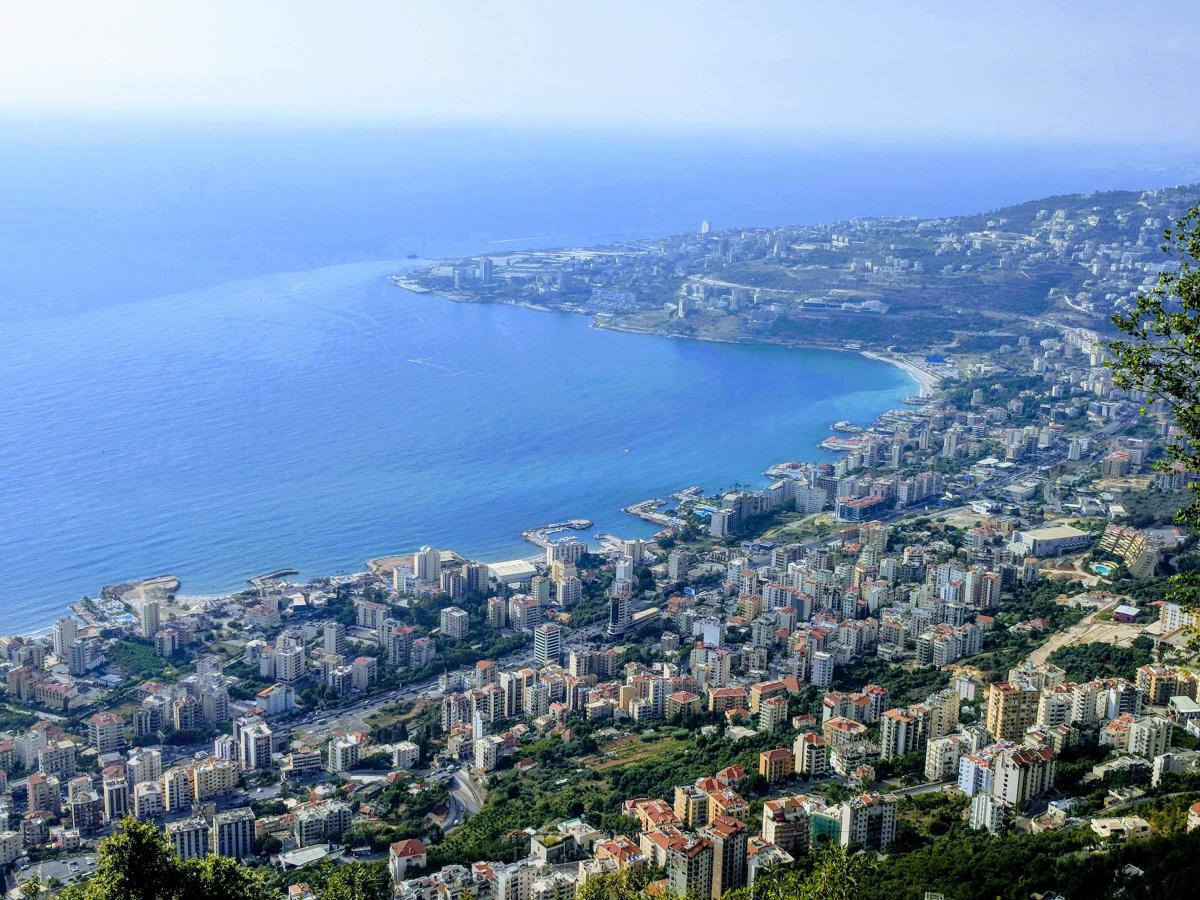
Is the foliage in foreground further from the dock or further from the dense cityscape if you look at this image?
the dock

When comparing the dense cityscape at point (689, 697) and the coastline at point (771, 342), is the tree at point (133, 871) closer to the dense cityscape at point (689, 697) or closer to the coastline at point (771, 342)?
the dense cityscape at point (689, 697)

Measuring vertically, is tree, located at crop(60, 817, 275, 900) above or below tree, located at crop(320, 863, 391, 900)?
above

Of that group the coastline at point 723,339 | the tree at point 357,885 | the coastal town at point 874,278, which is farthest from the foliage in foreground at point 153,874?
the coastal town at point 874,278

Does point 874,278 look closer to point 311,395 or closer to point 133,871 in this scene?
point 311,395

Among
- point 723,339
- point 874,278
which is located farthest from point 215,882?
point 874,278

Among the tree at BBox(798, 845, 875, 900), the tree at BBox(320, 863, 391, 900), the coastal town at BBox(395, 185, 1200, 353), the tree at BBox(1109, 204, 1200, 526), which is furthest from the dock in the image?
the coastal town at BBox(395, 185, 1200, 353)
